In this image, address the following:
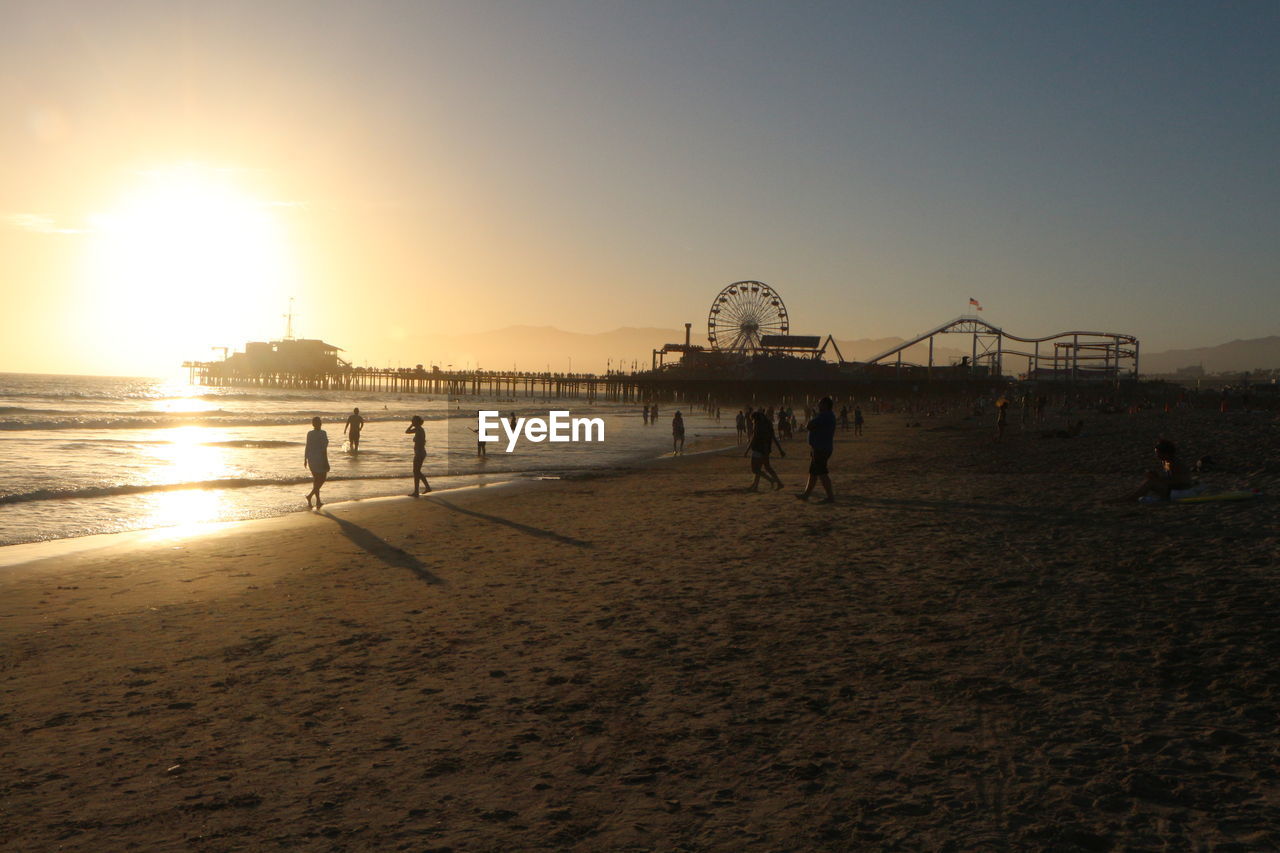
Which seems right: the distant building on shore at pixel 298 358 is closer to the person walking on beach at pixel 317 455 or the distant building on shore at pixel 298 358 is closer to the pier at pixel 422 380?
the pier at pixel 422 380

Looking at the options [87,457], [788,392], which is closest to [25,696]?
[87,457]

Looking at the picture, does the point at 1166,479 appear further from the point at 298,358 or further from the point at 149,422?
the point at 298,358

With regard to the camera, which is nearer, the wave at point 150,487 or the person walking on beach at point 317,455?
the person walking on beach at point 317,455

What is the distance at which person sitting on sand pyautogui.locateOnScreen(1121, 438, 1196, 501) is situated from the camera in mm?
11242

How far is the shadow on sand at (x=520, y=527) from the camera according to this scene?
10769 millimetres

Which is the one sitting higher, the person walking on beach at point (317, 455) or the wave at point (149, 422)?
the person walking on beach at point (317, 455)

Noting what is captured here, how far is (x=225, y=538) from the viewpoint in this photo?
38.0ft

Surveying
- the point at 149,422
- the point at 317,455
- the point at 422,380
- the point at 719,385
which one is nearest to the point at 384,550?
the point at 317,455

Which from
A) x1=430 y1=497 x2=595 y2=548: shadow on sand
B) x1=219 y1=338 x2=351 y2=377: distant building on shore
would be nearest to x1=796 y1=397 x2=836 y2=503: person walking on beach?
x1=430 y1=497 x2=595 y2=548: shadow on sand

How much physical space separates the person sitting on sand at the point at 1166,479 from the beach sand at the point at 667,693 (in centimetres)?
92

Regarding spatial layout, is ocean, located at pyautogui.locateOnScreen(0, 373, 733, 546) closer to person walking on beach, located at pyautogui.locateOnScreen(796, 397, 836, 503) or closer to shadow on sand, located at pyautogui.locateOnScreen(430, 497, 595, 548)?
shadow on sand, located at pyautogui.locateOnScreen(430, 497, 595, 548)

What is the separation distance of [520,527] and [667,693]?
7425 mm

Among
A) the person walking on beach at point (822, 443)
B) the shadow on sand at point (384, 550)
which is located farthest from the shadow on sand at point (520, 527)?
the person walking on beach at point (822, 443)

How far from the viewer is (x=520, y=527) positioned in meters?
12.3
